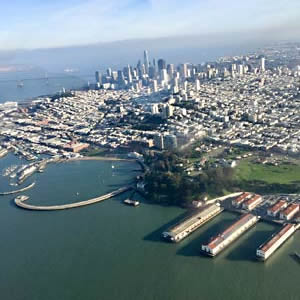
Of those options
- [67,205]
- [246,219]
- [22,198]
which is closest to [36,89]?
[22,198]

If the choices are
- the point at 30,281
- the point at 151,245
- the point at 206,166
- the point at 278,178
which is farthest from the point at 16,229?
the point at 278,178

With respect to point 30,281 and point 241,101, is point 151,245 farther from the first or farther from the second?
point 241,101

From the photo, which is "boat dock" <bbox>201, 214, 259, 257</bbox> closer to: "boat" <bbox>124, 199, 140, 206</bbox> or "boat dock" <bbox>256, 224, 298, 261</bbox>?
"boat dock" <bbox>256, 224, 298, 261</bbox>

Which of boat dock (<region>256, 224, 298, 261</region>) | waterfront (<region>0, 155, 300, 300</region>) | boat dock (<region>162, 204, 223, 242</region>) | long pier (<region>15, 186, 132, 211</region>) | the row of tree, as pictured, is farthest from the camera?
long pier (<region>15, 186, 132, 211</region>)

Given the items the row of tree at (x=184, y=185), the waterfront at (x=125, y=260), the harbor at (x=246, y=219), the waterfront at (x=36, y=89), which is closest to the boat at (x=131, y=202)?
the waterfront at (x=125, y=260)

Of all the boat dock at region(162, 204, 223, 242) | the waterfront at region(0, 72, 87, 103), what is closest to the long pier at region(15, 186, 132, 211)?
the boat dock at region(162, 204, 223, 242)

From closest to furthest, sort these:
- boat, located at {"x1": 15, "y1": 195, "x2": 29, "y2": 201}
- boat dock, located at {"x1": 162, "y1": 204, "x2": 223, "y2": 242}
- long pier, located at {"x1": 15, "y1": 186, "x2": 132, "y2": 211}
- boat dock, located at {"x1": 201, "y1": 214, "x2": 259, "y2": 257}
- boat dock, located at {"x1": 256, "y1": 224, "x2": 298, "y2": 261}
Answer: boat dock, located at {"x1": 256, "y1": 224, "x2": 298, "y2": 261} → boat dock, located at {"x1": 201, "y1": 214, "x2": 259, "y2": 257} → boat dock, located at {"x1": 162, "y1": 204, "x2": 223, "y2": 242} → long pier, located at {"x1": 15, "y1": 186, "x2": 132, "y2": 211} → boat, located at {"x1": 15, "y1": 195, "x2": 29, "y2": 201}
